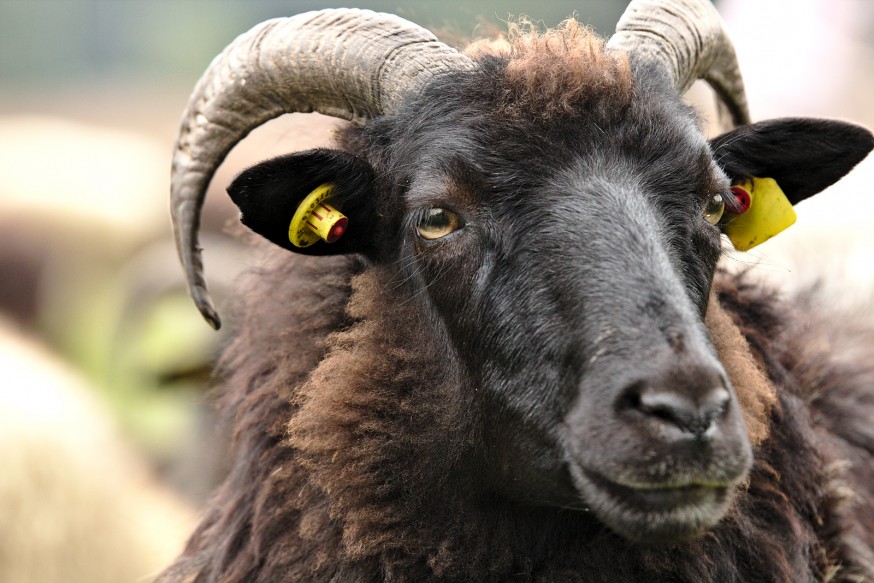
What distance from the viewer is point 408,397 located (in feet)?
12.4

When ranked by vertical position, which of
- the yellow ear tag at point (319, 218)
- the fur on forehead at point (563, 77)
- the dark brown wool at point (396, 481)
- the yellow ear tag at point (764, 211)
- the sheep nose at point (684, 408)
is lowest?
the dark brown wool at point (396, 481)

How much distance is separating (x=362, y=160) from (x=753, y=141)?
1.60 metres

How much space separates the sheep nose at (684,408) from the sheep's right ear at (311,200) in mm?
1477

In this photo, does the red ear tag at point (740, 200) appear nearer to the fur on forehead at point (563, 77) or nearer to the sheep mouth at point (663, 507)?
the fur on forehead at point (563, 77)

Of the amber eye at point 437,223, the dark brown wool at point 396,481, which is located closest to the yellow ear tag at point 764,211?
the dark brown wool at point 396,481

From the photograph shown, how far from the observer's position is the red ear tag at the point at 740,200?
13.6 ft

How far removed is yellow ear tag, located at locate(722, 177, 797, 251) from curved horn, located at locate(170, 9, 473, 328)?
1.37m

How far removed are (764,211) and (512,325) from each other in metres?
1.51

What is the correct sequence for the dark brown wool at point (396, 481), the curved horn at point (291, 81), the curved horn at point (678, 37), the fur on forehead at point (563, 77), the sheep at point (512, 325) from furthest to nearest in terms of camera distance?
the curved horn at point (678, 37), the curved horn at point (291, 81), the dark brown wool at point (396, 481), the fur on forehead at point (563, 77), the sheep at point (512, 325)

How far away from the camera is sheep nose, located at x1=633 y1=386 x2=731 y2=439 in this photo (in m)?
2.83

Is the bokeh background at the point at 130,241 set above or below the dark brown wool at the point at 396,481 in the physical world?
below

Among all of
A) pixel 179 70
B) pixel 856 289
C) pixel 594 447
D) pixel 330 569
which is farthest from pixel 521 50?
pixel 179 70

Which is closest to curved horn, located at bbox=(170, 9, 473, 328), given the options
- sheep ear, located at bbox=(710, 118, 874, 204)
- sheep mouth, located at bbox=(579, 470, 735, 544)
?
sheep ear, located at bbox=(710, 118, 874, 204)

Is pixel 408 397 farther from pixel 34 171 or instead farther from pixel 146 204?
pixel 34 171
